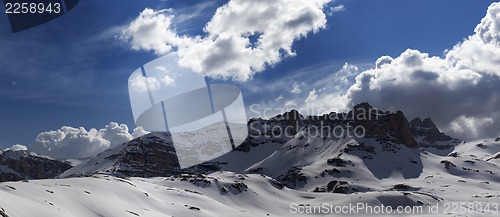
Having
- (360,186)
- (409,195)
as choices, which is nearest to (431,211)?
(409,195)

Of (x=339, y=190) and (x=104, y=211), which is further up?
(x=339, y=190)

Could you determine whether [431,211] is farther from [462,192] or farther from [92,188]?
[92,188]

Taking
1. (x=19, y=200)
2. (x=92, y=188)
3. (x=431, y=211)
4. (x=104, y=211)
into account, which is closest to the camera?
(x=19, y=200)

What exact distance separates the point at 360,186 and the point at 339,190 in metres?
11.3

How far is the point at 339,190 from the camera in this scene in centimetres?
16725

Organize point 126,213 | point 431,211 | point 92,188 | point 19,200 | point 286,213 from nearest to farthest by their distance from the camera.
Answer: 1. point 19,200
2. point 126,213
3. point 92,188
4. point 431,211
5. point 286,213

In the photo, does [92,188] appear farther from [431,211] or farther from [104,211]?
[431,211]

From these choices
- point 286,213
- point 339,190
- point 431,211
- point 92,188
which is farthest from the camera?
point 339,190

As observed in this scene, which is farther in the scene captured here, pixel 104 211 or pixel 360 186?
pixel 360 186

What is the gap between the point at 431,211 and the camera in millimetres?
101438

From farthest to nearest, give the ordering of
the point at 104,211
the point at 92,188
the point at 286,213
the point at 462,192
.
Answer: 1. the point at 462,192
2. the point at 286,213
3. the point at 92,188
4. the point at 104,211

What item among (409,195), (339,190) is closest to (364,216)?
(409,195)

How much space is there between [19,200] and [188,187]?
75773 millimetres

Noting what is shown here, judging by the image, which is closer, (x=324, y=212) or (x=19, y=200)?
(x=19, y=200)
